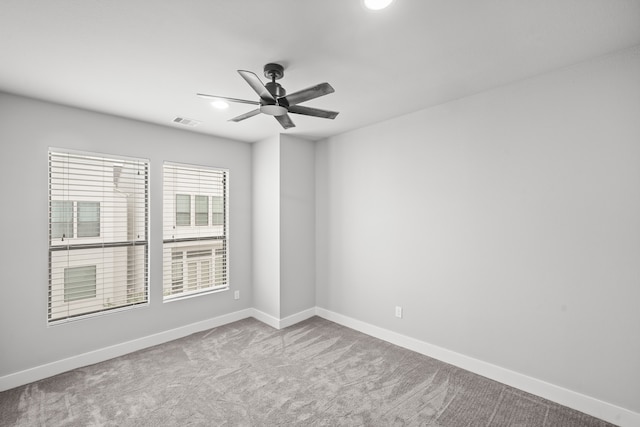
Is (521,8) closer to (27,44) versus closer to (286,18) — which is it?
(286,18)

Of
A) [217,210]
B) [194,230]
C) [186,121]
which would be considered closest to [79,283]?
[194,230]

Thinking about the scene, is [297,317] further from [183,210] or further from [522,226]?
[522,226]

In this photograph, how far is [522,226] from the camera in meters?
2.60

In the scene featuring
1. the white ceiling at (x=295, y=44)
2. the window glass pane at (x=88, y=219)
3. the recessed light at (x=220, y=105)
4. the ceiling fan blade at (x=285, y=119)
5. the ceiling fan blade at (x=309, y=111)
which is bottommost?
the window glass pane at (x=88, y=219)

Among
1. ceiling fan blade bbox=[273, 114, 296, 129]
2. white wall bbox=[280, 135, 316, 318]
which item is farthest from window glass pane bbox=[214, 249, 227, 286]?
ceiling fan blade bbox=[273, 114, 296, 129]

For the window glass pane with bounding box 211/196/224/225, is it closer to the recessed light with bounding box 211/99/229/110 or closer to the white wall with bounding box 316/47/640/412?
the recessed light with bounding box 211/99/229/110

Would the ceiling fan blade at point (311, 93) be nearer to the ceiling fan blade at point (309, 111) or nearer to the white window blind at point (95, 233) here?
the ceiling fan blade at point (309, 111)

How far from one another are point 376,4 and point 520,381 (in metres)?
3.13

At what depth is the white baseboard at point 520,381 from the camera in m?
2.16

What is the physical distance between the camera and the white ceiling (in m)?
1.68

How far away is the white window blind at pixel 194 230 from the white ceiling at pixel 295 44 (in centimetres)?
121

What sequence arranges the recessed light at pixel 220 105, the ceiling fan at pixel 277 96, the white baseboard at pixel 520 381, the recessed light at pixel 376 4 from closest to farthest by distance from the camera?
1. the recessed light at pixel 376 4
2. the ceiling fan at pixel 277 96
3. the white baseboard at pixel 520 381
4. the recessed light at pixel 220 105

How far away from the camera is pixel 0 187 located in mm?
2688

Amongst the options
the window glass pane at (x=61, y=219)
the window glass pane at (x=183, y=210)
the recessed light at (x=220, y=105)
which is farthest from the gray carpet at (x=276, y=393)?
the recessed light at (x=220, y=105)
